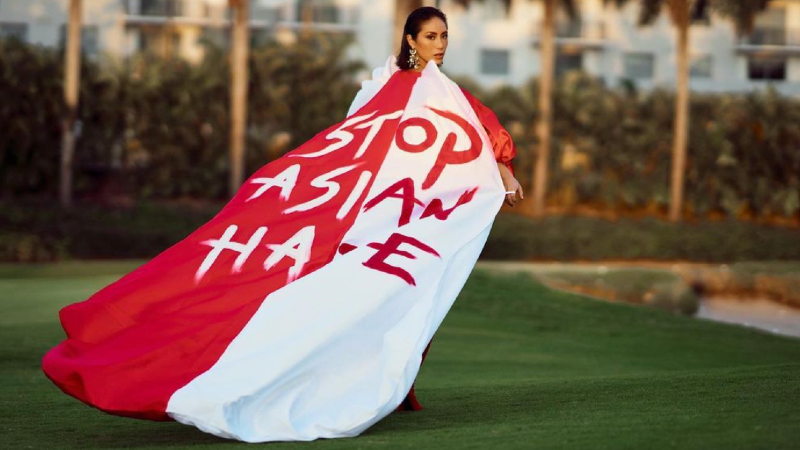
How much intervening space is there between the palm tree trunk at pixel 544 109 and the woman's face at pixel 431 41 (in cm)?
3180

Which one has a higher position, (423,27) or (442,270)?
(423,27)

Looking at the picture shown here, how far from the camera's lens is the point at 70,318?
24.6 feet

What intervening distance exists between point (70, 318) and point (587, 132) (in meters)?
37.0

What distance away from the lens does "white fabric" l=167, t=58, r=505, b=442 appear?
7.00 metres

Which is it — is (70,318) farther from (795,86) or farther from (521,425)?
(795,86)

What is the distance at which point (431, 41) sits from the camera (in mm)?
7992

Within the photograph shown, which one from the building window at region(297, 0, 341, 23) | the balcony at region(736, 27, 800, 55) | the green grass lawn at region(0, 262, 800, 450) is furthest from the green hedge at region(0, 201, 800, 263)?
the balcony at region(736, 27, 800, 55)

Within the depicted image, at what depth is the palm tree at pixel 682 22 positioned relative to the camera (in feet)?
127

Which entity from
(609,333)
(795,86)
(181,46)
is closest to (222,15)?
(181,46)

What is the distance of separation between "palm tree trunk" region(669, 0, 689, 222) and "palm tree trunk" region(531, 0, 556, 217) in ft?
11.1

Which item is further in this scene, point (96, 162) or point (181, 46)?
point (181, 46)

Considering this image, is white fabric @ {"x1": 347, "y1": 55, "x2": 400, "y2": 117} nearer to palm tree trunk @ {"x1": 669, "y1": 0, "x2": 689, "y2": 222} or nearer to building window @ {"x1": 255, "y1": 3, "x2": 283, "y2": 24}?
palm tree trunk @ {"x1": 669, "y1": 0, "x2": 689, "y2": 222}

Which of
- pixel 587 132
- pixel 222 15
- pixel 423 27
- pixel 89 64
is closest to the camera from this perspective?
pixel 423 27

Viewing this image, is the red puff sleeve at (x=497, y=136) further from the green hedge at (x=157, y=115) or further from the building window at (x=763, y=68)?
the building window at (x=763, y=68)
